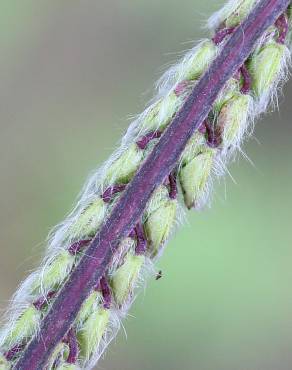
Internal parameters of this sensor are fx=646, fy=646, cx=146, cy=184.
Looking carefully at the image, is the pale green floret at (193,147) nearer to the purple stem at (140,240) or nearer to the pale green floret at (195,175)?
the pale green floret at (195,175)

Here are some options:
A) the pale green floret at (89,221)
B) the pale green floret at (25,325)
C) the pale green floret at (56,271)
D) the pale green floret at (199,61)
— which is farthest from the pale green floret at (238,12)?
the pale green floret at (25,325)

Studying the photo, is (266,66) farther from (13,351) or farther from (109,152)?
(109,152)

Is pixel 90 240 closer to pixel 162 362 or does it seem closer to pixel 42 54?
pixel 162 362

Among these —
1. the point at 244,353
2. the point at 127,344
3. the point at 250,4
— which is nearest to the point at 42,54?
the point at 127,344

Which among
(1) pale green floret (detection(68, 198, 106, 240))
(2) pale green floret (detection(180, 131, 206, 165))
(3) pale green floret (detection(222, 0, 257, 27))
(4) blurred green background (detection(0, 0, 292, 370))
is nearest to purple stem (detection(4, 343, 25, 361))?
(1) pale green floret (detection(68, 198, 106, 240))

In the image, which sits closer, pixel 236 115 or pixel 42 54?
pixel 236 115

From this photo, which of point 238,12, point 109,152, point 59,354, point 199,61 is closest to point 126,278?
point 59,354

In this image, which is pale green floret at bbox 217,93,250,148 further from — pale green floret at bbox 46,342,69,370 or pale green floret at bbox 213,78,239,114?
pale green floret at bbox 46,342,69,370
